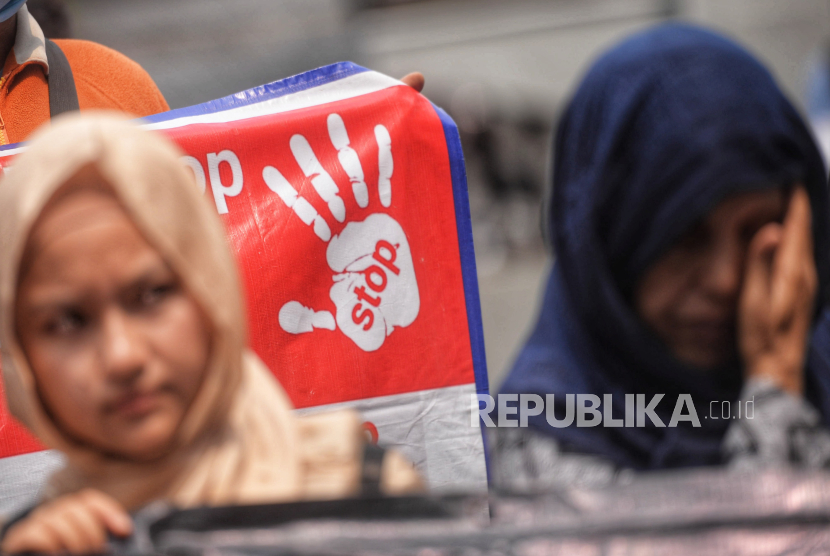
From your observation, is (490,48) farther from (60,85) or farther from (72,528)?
(72,528)

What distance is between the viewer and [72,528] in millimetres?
827

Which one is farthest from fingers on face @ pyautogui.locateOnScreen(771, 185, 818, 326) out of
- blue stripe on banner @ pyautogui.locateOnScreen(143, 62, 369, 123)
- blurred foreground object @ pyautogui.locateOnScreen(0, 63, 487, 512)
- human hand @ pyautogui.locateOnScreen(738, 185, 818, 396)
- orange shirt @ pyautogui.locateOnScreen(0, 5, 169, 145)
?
orange shirt @ pyautogui.locateOnScreen(0, 5, 169, 145)

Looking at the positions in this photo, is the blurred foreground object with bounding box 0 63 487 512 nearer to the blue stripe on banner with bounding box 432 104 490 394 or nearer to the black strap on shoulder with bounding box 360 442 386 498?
the blue stripe on banner with bounding box 432 104 490 394

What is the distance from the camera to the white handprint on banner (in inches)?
65.1

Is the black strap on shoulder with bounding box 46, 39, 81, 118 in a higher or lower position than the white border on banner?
higher

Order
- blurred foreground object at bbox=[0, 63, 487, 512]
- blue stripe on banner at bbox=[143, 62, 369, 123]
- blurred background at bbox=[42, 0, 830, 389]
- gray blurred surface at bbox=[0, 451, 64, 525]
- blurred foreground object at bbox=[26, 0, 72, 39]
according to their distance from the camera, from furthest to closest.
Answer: blurred background at bbox=[42, 0, 830, 389] → blurred foreground object at bbox=[26, 0, 72, 39] → blue stripe on banner at bbox=[143, 62, 369, 123] → blurred foreground object at bbox=[0, 63, 487, 512] → gray blurred surface at bbox=[0, 451, 64, 525]

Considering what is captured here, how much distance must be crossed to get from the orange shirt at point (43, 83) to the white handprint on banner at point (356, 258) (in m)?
0.34

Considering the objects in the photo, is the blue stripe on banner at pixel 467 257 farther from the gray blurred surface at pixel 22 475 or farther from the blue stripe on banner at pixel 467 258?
the gray blurred surface at pixel 22 475

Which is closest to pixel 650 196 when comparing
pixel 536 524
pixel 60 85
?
pixel 536 524

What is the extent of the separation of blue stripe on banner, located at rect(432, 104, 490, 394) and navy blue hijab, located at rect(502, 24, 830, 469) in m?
0.19

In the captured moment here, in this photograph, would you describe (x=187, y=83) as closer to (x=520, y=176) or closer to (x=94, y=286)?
(x=520, y=176)

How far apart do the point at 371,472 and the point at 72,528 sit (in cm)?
31

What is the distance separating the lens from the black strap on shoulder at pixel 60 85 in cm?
160

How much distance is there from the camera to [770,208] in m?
1.35
